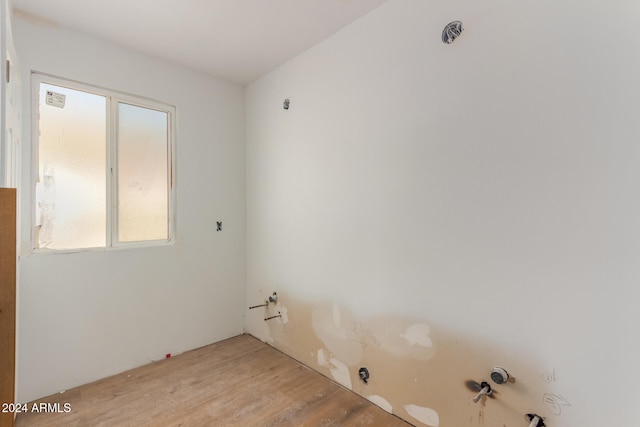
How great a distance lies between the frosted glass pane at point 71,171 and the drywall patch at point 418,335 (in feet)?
8.23

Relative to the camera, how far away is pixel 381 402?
6.25ft

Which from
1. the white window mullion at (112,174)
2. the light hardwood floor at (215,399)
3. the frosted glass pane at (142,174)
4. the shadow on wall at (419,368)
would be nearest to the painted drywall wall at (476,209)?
the shadow on wall at (419,368)

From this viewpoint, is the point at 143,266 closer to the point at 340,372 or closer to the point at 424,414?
the point at 340,372

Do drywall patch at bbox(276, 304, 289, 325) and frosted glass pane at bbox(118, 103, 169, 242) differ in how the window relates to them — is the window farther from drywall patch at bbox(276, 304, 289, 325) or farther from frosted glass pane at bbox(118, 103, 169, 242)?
drywall patch at bbox(276, 304, 289, 325)

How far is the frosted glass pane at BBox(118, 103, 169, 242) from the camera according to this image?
8.02ft

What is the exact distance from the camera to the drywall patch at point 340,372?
2.12 meters

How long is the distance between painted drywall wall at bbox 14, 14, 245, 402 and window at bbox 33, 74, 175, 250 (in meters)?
0.10

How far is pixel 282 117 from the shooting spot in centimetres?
267

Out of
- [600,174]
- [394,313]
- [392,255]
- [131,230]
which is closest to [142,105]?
[131,230]

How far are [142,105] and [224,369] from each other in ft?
8.06

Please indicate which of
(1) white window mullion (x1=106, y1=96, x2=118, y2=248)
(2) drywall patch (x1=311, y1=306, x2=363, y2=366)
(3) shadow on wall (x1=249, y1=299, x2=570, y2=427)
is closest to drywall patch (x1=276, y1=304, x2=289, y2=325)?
(3) shadow on wall (x1=249, y1=299, x2=570, y2=427)

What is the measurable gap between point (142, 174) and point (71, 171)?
19.2 inches

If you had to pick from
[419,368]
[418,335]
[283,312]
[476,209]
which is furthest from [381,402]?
[476,209]

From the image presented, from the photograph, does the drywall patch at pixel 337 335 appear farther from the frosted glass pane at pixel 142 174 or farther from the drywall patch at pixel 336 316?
the frosted glass pane at pixel 142 174
